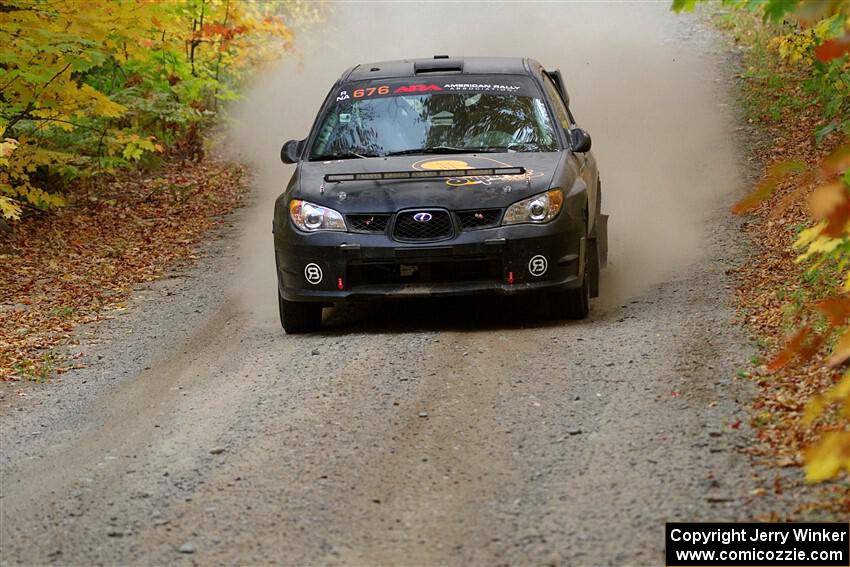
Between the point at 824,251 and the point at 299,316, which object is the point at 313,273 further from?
the point at 824,251

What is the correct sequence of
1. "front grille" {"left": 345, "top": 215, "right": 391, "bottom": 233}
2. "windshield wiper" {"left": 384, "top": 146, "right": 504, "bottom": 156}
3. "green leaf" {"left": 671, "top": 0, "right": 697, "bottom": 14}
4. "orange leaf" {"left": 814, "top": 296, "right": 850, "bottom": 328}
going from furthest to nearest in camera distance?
"windshield wiper" {"left": 384, "top": 146, "right": 504, "bottom": 156}
"front grille" {"left": 345, "top": 215, "right": 391, "bottom": 233}
"green leaf" {"left": 671, "top": 0, "right": 697, "bottom": 14}
"orange leaf" {"left": 814, "top": 296, "right": 850, "bottom": 328}

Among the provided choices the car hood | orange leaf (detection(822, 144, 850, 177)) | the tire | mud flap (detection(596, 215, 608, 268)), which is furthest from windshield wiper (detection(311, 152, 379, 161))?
orange leaf (detection(822, 144, 850, 177))

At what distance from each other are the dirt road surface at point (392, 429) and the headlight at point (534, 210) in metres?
0.83

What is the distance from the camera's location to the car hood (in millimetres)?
9078

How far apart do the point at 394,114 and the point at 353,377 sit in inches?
119

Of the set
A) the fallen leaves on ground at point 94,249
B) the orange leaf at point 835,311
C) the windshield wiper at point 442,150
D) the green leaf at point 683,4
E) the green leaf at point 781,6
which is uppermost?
the green leaf at point 781,6

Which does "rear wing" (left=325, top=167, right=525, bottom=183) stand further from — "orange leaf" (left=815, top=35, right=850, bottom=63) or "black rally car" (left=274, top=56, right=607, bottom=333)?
"orange leaf" (left=815, top=35, right=850, bottom=63)

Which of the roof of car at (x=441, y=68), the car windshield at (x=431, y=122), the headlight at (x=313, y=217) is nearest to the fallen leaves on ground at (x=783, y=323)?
the car windshield at (x=431, y=122)

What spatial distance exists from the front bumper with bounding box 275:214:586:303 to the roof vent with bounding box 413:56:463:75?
2139 millimetres

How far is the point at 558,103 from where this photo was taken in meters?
10.9

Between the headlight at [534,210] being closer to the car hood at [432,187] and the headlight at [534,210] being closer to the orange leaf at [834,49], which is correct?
the car hood at [432,187]

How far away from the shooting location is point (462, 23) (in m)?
29.9

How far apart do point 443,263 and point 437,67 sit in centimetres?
235

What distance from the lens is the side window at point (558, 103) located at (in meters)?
10.5
